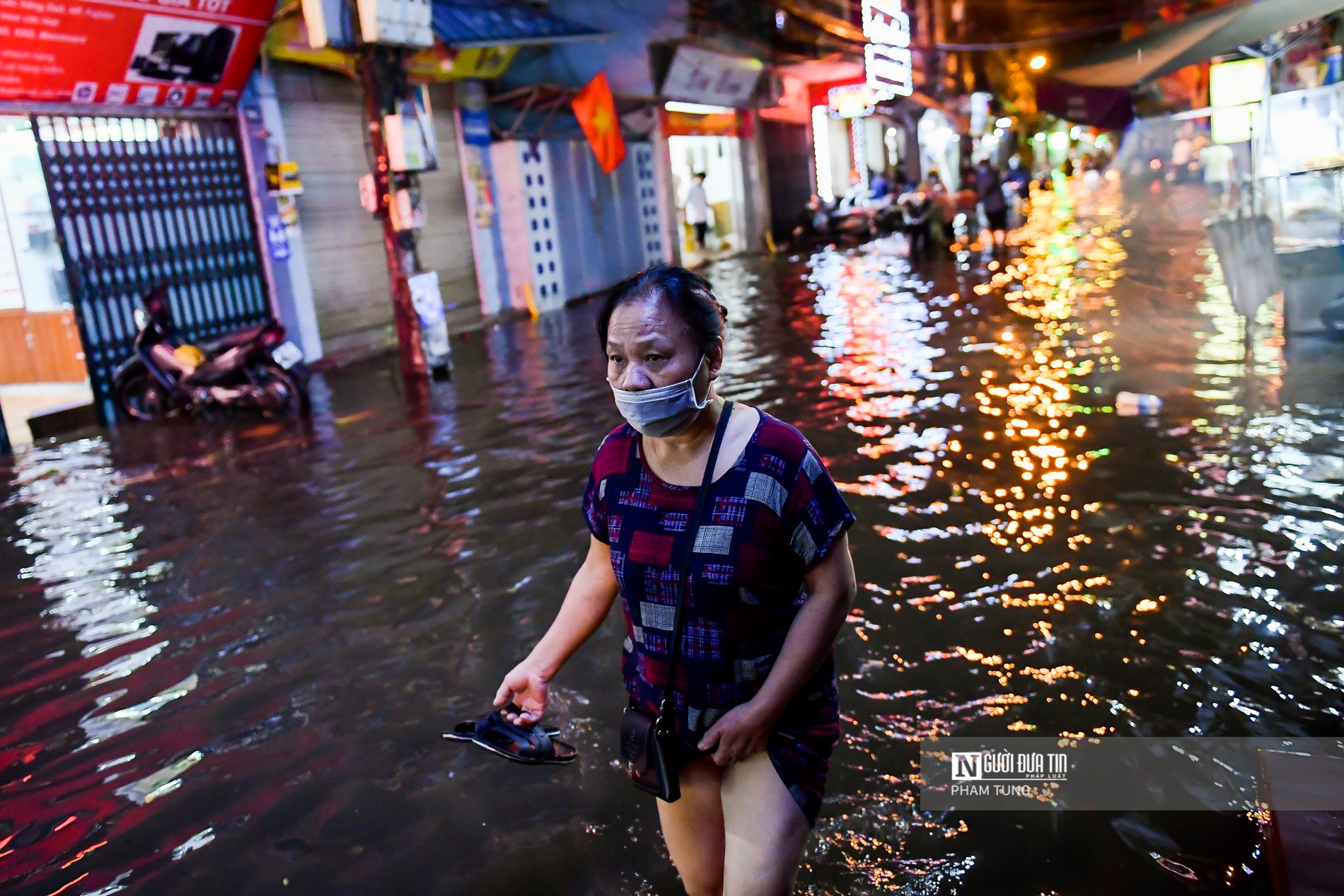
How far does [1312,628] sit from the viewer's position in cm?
407

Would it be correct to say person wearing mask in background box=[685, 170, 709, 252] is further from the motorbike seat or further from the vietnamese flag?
the motorbike seat

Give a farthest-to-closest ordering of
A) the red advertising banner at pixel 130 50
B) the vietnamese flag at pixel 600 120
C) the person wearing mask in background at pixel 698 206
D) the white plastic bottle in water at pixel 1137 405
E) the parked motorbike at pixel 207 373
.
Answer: the person wearing mask in background at pixel 698 206 < the vietnamese flag at pixel 600 120 < the parked motorbike at pixel 207 373 < the red advertising banner at pixel 130 50 < the white plastic bottle in water at pixel 1137 405

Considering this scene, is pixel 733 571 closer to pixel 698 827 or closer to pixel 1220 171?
pixel 698 827

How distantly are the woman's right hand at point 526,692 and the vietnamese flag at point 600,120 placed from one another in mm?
15389

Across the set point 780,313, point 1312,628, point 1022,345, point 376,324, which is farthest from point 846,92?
point 1312,628

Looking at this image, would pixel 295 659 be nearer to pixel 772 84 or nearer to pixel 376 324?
pixel 376 324

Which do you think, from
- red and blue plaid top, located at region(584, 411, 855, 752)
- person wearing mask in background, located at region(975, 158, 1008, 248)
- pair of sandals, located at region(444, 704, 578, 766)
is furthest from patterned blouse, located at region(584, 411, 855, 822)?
person wearing mask in background, located at region(975, 158, 1008, 248)

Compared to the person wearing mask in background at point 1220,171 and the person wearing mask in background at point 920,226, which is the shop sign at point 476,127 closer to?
the person wearing mask in background at point 920,226

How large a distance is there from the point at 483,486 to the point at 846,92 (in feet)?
80.3

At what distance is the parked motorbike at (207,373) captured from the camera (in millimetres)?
10492

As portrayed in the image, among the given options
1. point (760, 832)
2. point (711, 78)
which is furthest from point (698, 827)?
point (711, 78)

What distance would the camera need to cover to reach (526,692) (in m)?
2.44

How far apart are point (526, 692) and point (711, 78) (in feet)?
77.4

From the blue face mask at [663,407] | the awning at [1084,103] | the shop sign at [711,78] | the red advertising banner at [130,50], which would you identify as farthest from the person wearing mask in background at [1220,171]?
the blue face mask at [663,407]
